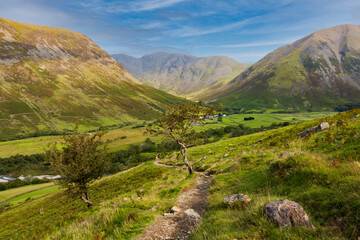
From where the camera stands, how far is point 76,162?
2344 centimetres

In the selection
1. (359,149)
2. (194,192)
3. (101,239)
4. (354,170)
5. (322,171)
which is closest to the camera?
(354,170)

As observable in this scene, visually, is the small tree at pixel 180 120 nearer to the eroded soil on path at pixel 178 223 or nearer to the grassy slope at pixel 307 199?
the eroded soil on path at pixel 178 223

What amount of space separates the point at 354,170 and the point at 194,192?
12088 mm

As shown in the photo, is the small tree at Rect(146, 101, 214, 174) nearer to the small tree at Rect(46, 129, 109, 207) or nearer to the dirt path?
the small tree at Rect(46, 129, 109, 207)

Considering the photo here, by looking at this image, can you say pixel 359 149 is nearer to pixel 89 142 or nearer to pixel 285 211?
pixel 285 211

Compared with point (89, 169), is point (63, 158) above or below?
above

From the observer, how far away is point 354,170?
8133mm

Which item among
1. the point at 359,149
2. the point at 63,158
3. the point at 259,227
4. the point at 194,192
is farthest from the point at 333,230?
the point at 63,158

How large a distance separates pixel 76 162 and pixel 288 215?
80.5 ft

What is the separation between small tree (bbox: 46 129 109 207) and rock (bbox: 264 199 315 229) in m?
22.8

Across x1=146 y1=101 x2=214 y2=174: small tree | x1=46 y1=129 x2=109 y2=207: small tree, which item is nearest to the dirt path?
x1=146 y1=101 x2=214 y2=174: small tree

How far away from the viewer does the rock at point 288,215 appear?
6.26 meters

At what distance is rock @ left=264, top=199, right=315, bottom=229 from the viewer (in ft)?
20.5

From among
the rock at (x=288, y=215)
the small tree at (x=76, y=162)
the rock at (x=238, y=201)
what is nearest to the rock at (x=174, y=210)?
the rock at (x=238, y=201)
